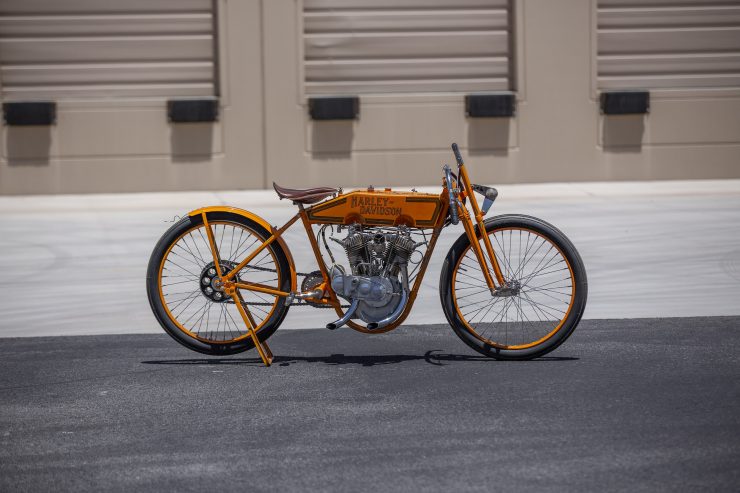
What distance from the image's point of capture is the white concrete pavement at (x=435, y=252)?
8828mm

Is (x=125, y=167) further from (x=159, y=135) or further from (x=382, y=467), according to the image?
(x=382, y=467)

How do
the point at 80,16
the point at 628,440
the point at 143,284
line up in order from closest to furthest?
the point at 628,440, the point at 143,284, the point at 80,16

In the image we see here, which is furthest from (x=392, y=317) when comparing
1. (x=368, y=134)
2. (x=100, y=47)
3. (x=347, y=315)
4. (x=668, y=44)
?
(x=668, y=44)

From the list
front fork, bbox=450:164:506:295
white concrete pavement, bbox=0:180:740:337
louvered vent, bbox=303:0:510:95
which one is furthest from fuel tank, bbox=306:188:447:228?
louvered vent, bbox=303:0:510:95

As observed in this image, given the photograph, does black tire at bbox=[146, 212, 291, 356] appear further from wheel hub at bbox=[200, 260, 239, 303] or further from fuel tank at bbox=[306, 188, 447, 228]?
fuel tank at bbox=[306, 188, 447, 228]

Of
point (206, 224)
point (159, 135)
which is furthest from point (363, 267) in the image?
point (159, 135)

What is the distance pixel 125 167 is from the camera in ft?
55.6

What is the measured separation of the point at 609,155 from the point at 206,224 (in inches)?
435

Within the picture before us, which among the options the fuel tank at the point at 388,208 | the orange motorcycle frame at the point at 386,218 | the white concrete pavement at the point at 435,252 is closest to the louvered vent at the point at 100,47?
the white concrete pavement at the point at 435,252

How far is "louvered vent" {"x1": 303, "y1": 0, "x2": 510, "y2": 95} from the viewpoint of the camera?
17.1 metres

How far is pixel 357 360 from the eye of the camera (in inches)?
285

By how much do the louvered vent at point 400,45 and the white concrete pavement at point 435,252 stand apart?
1594 millimetres

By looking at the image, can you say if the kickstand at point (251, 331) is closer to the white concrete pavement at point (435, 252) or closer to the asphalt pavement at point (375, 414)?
the asphalt pavement at point (375, 414)

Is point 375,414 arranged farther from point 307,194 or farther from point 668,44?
point 668,44
